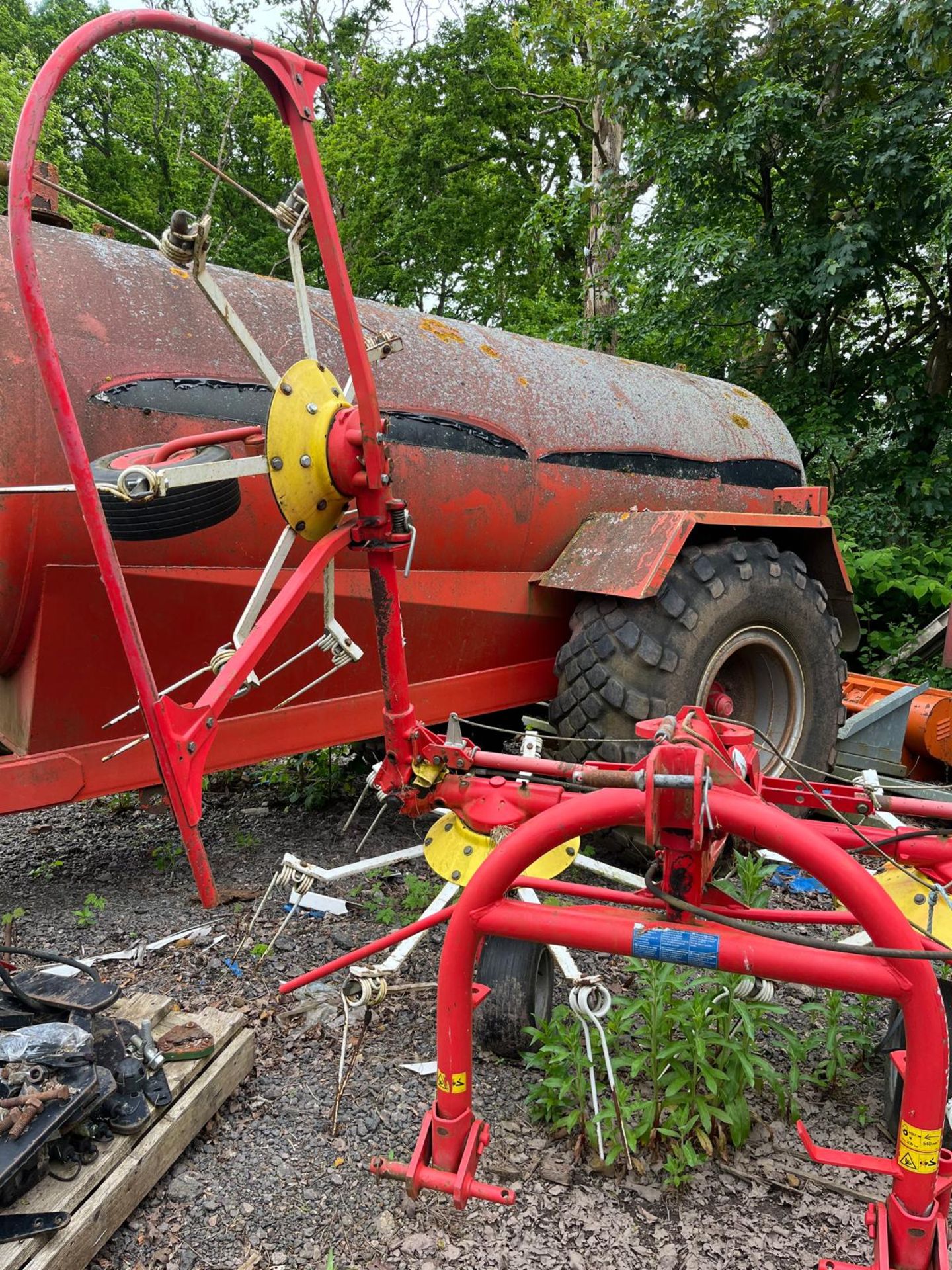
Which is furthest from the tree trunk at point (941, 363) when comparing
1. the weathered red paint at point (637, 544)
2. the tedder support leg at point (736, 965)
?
the tedder support leg at point (736, 965)

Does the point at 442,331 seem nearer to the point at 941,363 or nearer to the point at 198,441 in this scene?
the point at 198,441

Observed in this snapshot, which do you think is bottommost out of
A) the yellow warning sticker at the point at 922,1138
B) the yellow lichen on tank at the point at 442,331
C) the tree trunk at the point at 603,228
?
the yellow warning sticker at the point at 922,1138

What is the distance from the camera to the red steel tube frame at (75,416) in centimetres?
173

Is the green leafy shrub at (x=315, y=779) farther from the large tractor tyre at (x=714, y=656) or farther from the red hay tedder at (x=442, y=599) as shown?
the large tractor tyre at (x=714, y=656)

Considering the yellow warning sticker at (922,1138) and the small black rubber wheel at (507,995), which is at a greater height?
the yellow warning sticker at (922,1138)

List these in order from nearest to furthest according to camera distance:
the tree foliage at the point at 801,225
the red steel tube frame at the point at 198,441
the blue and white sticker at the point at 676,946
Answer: the blue and white sticker at the point at 676,946
the red steel tube frame at the point at 198,441
the tree foliage at the point at 801,225

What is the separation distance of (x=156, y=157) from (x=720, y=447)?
18.9m

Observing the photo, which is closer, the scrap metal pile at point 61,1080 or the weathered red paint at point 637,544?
the scrap metal pile at point 61,1080

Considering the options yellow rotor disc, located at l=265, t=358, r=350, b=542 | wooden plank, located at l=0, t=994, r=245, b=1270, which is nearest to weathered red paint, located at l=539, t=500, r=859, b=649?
yellow rotor disc, located at l=265, t=358, r=350, b=542

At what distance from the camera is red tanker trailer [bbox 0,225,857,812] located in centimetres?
258

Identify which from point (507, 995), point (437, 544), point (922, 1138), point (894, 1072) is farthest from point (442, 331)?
point (922, 1138)

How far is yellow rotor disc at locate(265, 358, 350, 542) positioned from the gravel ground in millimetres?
1372

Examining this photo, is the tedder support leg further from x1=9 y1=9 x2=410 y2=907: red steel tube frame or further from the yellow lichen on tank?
the yellow lichen on tank

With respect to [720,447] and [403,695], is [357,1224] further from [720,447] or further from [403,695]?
[720,447]
